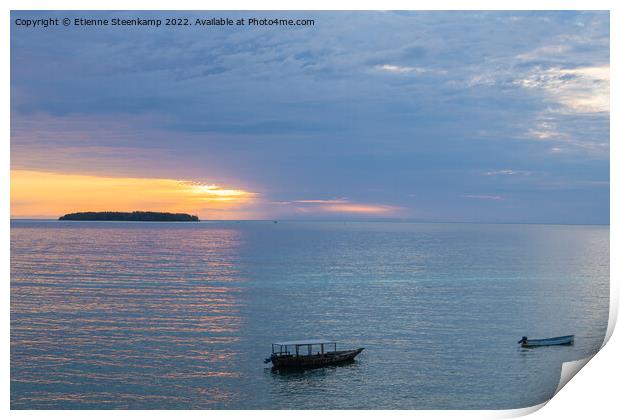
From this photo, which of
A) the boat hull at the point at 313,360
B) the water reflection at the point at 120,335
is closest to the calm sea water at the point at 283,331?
the water reflection at the point at 120,335

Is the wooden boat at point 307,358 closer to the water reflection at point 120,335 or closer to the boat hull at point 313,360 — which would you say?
the boat hull at point 313,360

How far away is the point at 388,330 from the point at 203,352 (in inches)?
324

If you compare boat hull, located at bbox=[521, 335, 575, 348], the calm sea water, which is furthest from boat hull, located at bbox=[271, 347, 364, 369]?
boat hull, located at bbox=[521, 335, 575, 348]

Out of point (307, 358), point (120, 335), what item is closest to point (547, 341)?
point (307, 358)

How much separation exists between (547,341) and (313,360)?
9972 mm

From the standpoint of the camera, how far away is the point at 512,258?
191 ft

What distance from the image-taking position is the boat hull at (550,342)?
72.6 feet

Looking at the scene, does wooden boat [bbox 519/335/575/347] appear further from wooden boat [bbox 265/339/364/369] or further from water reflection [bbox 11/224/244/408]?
water reflection [bbox 11/224/244/408]

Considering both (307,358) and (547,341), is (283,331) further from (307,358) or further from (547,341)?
A: (547,341)

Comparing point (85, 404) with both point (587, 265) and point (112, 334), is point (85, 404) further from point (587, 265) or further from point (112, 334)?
point (587, 265)

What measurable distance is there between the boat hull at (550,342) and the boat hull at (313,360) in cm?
714

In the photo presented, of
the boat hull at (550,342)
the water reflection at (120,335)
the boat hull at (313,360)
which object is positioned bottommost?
the boat hull at (550,342)

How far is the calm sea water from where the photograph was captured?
53.2ft
